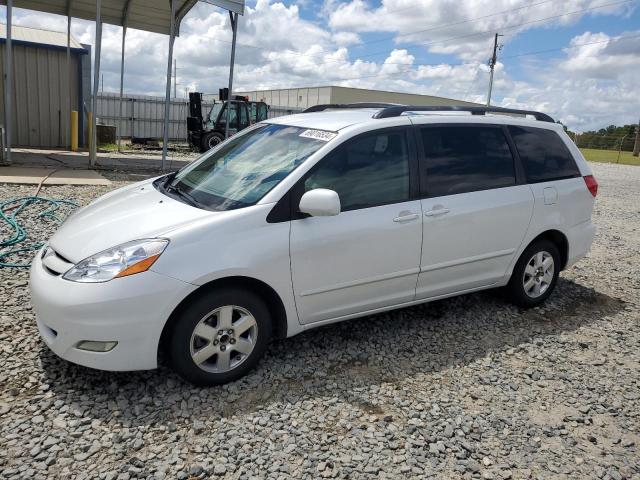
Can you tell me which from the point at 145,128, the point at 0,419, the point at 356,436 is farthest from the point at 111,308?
the point at 145,128

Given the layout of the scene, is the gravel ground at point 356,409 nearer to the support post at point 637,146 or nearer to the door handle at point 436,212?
the door handle at point 436,212

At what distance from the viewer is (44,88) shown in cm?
1642

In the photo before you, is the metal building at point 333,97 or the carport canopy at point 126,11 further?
the metal building at point 333,97

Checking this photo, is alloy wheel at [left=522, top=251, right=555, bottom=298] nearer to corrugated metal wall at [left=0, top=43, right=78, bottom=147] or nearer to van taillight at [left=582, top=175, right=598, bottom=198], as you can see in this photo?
van taillight at [left=582, top=175, right=598, bottom=198]

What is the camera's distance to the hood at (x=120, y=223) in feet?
10.2

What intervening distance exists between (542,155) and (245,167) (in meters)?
2.76

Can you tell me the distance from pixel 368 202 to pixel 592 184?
8.68ft

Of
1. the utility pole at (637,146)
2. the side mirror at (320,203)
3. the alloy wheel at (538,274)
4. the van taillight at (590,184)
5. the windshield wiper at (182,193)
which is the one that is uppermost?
the utility pole at (637,146)

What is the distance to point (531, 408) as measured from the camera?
10.8 ft

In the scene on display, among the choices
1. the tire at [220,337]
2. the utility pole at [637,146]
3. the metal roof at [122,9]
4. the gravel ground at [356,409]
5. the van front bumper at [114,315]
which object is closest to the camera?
the gravel ground at [356,409]

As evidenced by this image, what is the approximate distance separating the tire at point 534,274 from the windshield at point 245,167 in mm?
2305

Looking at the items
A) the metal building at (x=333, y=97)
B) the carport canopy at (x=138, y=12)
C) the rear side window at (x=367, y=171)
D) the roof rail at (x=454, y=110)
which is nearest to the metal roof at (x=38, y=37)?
the carport canopy at (x=138, y=12)

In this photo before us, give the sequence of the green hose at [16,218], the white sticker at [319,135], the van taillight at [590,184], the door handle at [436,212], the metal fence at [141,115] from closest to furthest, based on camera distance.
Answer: the white sticker at [319,135], the door handle at [436,212], the van taillight at [590,184], the green hose at [16,218], the metal fence at [141,115]

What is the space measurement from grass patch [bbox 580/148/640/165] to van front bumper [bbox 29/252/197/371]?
118 ft
